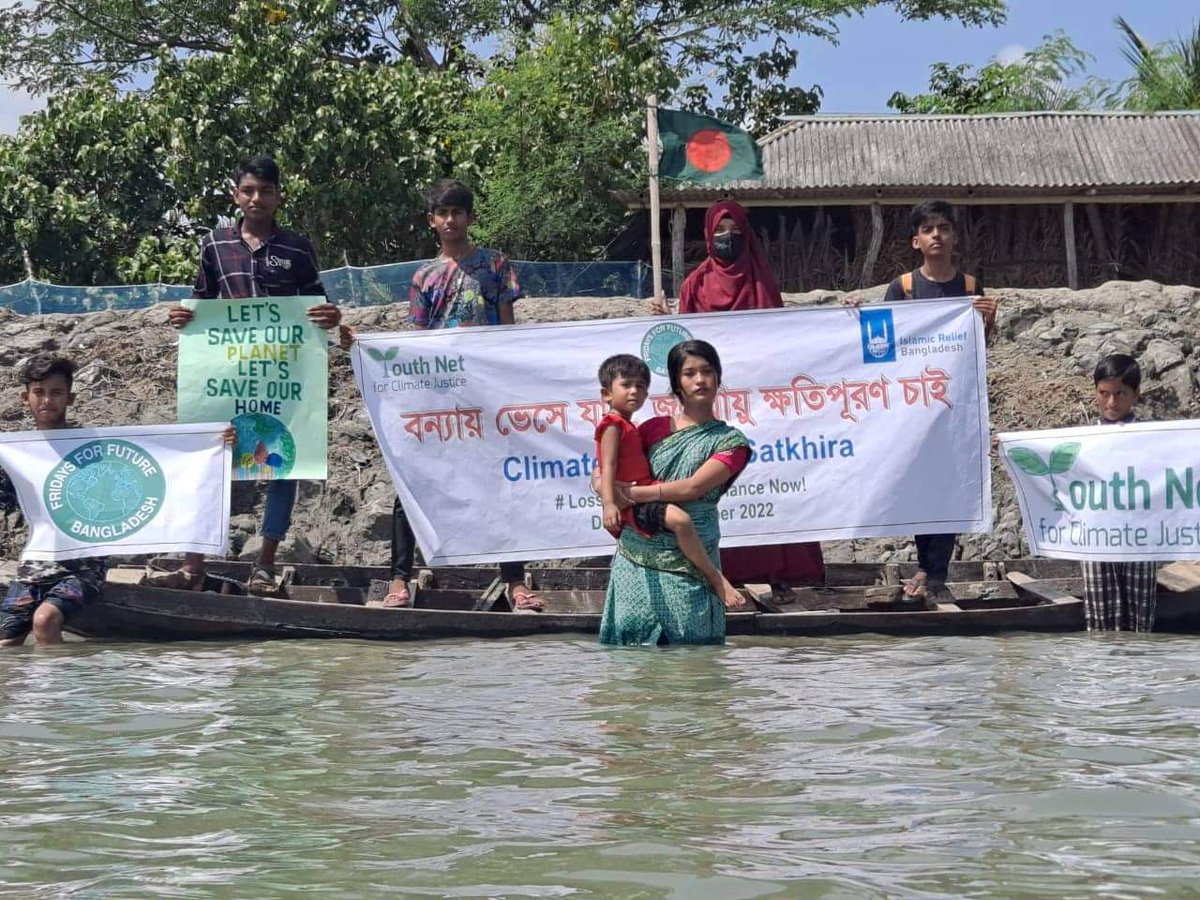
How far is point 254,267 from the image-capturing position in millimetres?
7609

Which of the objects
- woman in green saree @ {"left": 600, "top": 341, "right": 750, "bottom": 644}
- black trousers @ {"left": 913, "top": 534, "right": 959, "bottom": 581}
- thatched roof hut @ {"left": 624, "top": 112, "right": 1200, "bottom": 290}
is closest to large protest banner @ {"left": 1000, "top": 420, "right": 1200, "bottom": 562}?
black trousers @ {"left": 913, "top": 534, "right": 959, "bottom": 581}

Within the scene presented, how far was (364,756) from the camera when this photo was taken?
4328 millimetres

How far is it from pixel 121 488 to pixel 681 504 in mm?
2854

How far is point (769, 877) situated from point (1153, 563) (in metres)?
4.67

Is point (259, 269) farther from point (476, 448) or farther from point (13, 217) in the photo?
point (13, 217)

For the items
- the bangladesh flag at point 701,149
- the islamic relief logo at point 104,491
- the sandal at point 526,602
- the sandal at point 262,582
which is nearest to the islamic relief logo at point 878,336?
the bangladesh flag at point 701,149

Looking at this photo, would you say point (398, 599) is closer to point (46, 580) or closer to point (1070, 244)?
point (46, 580)

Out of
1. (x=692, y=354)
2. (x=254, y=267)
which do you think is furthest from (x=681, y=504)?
(x=254, y=267)

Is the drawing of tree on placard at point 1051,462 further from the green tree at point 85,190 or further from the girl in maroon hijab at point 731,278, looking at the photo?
the green tree at point 85,190

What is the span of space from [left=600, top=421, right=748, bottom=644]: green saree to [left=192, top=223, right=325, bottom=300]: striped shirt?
247cm

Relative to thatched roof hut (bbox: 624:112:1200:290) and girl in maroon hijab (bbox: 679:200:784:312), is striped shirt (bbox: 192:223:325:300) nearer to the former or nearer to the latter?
girl in maroon hijab (bbox: 679:200:784:312)

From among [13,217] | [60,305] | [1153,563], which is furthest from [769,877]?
[13,217]

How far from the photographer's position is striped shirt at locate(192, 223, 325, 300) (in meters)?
7.62

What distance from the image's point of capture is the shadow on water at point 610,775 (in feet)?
10.1
